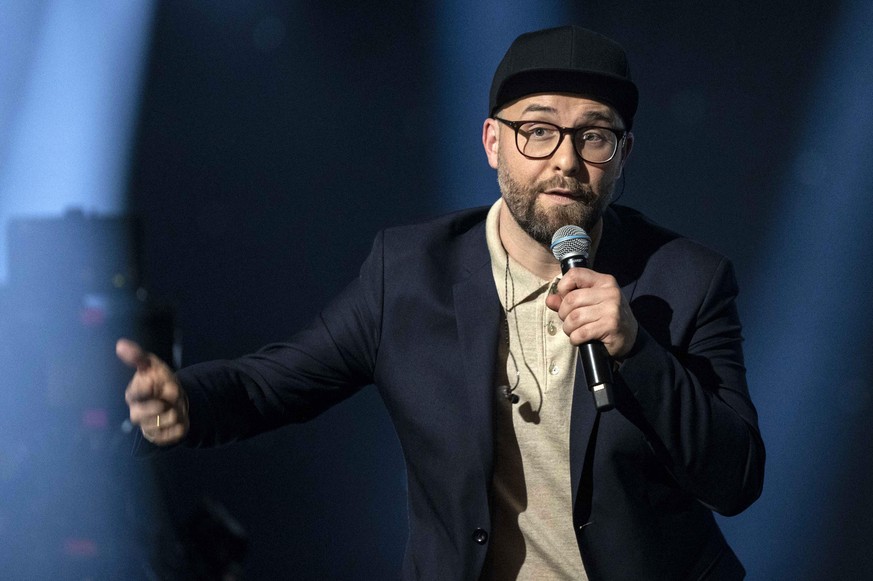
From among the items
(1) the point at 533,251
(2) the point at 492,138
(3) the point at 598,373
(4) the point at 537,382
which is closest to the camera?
(3) the point at 598,373

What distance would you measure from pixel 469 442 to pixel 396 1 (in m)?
2.59

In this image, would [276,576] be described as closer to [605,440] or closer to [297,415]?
[297,415]

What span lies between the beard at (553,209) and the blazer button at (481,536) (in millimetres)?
620

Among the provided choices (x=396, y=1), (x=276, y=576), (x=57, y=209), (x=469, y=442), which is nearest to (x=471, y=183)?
(x=396, y=1)

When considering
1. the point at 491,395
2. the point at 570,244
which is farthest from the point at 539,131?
the point at 491,395

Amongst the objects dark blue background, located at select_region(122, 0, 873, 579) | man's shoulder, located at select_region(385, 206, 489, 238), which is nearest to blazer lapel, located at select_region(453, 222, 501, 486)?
man's shoulder, located at select_region(385, 206, 489, 238)

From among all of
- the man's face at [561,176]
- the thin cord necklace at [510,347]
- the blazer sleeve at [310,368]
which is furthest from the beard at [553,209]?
the blazer sleeve at [310,368]

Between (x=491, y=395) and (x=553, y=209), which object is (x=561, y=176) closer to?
(x=553, y=209)

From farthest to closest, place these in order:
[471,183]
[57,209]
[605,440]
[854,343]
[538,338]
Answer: [471,183]
[854,343]
[57,209]
[538,338]
[605,440]

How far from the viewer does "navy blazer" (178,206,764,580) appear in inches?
73.0

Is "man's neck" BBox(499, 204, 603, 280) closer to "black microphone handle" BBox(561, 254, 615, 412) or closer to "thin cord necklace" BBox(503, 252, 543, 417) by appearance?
"thin cord necklace" BBox(503, 252, 543, 417)

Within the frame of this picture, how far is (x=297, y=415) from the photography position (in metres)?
2.24

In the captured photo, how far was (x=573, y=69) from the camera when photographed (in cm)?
202

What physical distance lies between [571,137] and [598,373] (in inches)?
24.5
